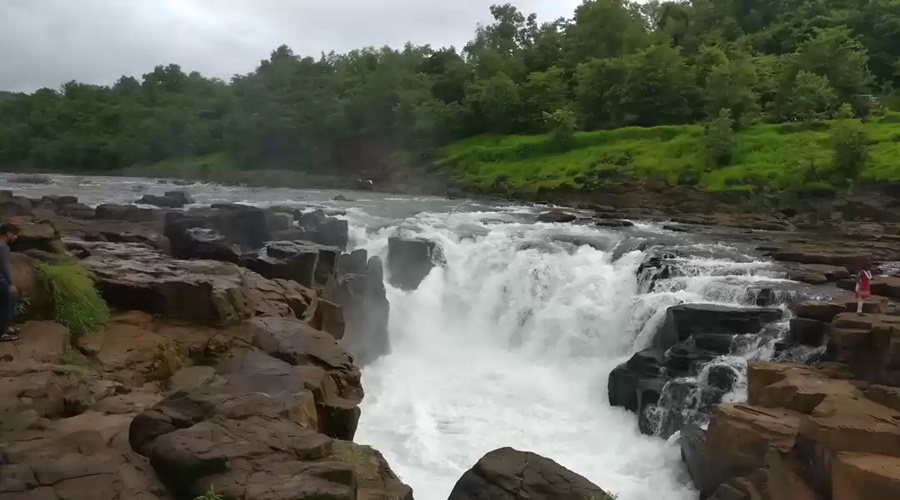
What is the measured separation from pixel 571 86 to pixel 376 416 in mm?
47877

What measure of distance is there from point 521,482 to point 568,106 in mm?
46539

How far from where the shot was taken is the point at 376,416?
46.1 ft

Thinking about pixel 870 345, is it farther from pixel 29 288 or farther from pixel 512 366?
pixel 29 288

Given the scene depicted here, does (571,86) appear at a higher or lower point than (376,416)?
higher

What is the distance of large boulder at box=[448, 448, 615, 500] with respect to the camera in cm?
784

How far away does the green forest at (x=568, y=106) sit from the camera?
3816 centimetres

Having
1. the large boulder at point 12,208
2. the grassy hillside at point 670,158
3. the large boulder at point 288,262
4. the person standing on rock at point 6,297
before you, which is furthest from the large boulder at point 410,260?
the grassy hillside at point 670,158

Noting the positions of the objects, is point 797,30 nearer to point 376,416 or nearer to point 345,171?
point 345,171

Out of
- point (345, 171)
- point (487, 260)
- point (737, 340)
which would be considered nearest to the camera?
point (737, 340)

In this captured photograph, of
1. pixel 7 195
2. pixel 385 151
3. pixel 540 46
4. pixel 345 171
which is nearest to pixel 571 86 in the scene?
pixel 540 46

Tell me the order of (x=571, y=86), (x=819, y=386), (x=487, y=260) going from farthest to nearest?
(x=571, y=86)
(x=487, y=260)
(x=819, y=386)

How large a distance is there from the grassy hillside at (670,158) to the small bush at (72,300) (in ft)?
100

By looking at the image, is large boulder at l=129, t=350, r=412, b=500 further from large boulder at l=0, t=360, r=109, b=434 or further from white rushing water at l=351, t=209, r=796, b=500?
white rushing water at l=351, t=209, r=796, b=500

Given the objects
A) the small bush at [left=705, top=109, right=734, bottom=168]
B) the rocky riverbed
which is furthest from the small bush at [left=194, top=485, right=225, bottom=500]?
the small bush at [left=705, top=109, right=734, bottom=168]
